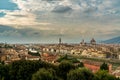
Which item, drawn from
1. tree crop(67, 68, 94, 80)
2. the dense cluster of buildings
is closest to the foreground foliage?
tree crop(67, 68, 94, 80)

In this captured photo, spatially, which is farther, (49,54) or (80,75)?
(49,54)

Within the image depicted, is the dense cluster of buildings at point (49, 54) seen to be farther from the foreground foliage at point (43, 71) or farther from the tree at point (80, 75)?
the tree at point (80, 75)

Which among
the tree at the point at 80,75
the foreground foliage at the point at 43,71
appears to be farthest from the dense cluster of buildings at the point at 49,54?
the tree at the point at 80,75

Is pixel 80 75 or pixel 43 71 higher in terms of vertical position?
pixel 43 71

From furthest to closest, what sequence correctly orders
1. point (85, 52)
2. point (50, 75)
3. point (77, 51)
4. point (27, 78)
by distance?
point (77, 51)
point (85, 52)
point (27, 78)
point (50, 75)

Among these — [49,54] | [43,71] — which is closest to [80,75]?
[43,71]

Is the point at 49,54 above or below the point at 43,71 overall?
below

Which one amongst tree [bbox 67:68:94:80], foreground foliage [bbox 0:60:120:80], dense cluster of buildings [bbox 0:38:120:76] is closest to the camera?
tree [bbox 67:68:94:80]

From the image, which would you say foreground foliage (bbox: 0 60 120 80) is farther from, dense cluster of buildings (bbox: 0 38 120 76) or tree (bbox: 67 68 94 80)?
dense cluster of buildings (bbox: 0 38 120 76)

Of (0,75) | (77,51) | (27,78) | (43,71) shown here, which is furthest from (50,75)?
(77,51)

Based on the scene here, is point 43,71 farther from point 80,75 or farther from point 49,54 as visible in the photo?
point 49,54

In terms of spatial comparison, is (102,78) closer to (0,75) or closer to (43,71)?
(43,71)
